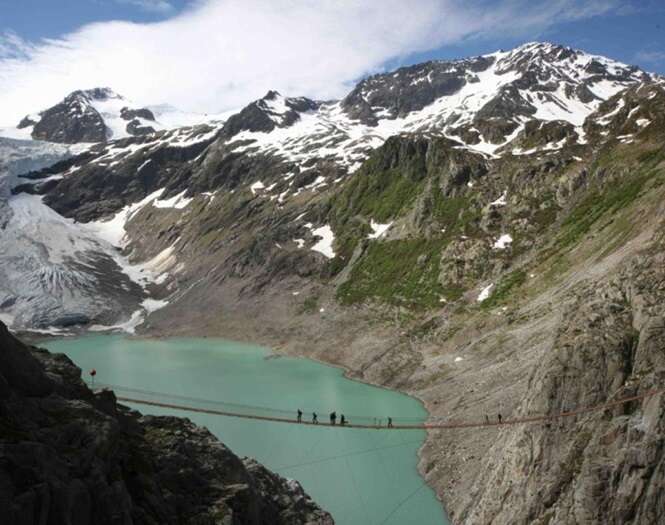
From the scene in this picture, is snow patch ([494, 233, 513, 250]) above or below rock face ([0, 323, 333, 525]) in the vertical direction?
above

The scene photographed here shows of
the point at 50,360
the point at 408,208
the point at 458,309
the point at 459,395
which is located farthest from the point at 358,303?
the point at 50,360

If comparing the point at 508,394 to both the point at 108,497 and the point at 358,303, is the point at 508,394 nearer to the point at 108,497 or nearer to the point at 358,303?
the point at 108,497

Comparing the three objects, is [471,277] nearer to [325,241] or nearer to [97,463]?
[325,241]

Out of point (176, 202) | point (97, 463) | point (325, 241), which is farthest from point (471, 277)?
point (176, 202)

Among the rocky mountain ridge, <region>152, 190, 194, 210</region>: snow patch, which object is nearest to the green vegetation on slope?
the rocky mountain ridge

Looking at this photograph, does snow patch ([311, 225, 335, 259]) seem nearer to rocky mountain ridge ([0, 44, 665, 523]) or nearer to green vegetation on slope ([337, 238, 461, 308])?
rocky mountain ridge ([0, 44, 665, 523])

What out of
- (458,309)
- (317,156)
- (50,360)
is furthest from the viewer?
(317,156)
